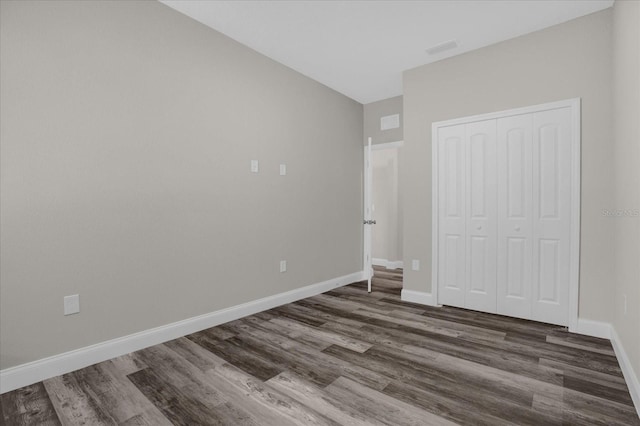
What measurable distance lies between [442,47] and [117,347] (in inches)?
155

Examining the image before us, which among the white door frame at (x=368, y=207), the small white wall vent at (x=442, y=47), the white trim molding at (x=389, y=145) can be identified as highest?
the small white wall vent at (x=442, y=47)

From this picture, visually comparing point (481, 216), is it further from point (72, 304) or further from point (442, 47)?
point (72, 304)

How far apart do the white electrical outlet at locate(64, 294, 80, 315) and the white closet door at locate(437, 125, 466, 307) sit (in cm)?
333

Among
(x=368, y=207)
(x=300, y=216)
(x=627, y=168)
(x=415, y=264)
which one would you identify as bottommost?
(x=415, y=264)

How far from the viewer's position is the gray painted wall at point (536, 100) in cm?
262

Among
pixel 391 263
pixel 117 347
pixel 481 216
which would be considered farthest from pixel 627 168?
pixel 391 263

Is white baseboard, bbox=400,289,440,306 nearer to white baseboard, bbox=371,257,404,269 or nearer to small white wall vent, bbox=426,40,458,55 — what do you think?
white baseboard, bbox=371,257,404,269

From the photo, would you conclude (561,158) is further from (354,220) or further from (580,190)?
(354,220)

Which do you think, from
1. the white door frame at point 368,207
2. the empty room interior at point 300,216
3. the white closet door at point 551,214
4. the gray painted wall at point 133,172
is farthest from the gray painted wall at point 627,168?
the gray painted wall at point 133,172

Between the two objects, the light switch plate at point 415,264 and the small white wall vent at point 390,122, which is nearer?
the light switch plate at point 415,264

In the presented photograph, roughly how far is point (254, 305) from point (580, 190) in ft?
10.6

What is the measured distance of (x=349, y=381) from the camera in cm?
195

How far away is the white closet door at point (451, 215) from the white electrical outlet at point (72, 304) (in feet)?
10.9

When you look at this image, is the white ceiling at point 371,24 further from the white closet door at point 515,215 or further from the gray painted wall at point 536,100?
the white closet door at point 515,215
